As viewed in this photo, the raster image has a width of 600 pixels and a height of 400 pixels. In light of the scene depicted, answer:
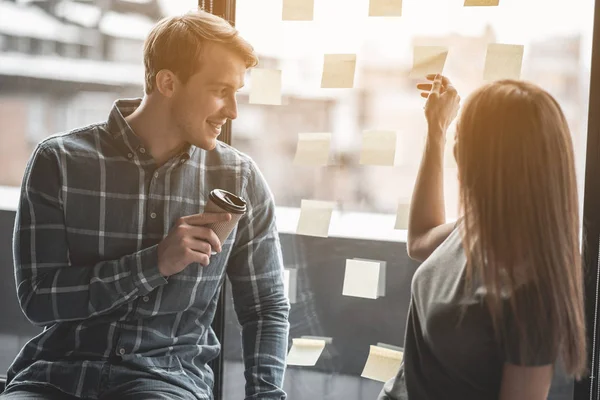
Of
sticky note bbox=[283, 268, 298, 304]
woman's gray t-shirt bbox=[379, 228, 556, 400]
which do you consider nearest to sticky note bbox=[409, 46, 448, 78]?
woman's gray t-shirt bbox=[379, 228, 556, 400]

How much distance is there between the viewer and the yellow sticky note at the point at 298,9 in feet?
5.64

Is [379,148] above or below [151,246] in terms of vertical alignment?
above

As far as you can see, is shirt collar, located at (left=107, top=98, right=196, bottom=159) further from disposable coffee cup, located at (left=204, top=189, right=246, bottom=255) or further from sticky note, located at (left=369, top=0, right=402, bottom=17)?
sticky note, located at (left=369, top=0, right=402, bottom=17)

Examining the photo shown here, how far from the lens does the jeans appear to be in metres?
1.41

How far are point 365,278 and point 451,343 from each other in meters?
0.63

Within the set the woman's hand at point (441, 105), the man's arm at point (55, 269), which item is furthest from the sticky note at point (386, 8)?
the man's arm at point (55, 269)

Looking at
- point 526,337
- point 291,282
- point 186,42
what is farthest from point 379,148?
point 526,337

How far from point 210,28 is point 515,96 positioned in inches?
28.6

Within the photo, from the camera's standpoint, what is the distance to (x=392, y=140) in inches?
66.6

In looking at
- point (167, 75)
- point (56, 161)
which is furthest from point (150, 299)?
point (167, 75)

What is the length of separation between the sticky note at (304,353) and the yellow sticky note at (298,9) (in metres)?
0.87

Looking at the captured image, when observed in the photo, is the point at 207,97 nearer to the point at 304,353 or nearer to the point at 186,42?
the point at 186,42

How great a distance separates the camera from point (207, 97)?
1.51 meters

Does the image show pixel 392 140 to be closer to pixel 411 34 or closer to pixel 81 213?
pixel 411 34
